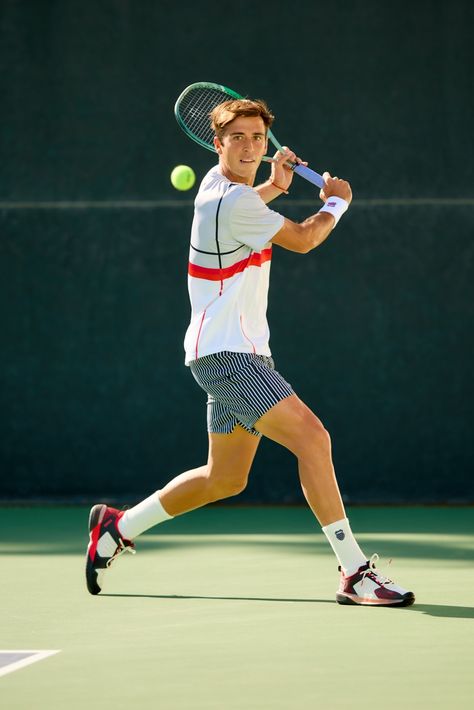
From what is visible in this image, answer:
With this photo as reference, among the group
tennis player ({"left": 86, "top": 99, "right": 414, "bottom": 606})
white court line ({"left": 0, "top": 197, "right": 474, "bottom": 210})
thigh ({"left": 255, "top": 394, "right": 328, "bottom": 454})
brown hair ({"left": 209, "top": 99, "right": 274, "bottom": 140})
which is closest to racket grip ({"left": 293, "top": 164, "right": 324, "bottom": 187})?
tennis player ({"left": 86, "top": 99, "right": 414, "bottom": 606})

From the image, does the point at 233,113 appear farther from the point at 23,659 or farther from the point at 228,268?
the point at 23,659

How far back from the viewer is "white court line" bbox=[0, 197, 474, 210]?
28.6 ft

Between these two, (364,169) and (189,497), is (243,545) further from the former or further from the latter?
(364,169)

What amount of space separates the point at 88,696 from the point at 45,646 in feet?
2.44

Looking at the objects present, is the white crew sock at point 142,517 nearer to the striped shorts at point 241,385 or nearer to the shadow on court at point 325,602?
the shadow on court at point 325,602

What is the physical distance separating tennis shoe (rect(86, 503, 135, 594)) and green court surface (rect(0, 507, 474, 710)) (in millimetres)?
73

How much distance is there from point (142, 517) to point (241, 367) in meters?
0.74

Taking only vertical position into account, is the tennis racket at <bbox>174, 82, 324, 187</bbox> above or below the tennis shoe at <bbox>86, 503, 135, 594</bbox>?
above

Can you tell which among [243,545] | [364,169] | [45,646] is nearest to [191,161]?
[364,169]

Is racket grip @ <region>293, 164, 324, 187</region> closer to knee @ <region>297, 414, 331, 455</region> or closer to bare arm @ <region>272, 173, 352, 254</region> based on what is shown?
bare arm @ <region>272, 173, 352, 254</region>

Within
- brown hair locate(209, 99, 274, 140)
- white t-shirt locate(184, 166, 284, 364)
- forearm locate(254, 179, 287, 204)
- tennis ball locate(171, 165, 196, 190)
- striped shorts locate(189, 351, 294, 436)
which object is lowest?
striped shorts locate(189, 351, 294, 436)

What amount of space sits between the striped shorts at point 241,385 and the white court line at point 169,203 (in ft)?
10.6

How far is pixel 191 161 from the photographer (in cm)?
875

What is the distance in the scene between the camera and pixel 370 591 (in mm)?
5305
